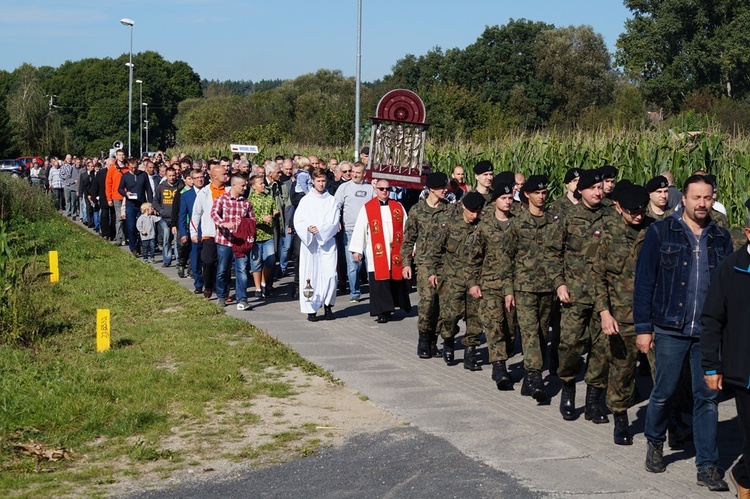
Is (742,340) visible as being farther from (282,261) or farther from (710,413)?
(282,261)

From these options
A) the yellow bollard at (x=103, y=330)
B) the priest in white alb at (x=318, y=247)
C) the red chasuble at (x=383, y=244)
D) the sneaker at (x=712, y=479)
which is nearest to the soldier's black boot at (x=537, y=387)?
the sneaker at (x=712, y=479)

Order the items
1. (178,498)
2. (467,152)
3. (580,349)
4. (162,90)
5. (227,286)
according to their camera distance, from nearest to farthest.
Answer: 1. (178,498)
2. (580,349)
3. (227,286)
4. (467,152)
5. (162,90)

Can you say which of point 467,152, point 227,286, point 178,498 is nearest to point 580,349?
point 178,498

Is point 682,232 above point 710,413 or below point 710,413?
above

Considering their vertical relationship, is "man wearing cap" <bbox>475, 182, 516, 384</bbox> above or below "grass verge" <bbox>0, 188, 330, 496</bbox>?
above

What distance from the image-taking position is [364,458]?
806 cm

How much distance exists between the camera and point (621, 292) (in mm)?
8594

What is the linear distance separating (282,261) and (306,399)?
9418mm

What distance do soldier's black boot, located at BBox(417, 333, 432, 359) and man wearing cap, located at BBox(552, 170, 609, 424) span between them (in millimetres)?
3141

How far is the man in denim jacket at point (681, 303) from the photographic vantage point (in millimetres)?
7242

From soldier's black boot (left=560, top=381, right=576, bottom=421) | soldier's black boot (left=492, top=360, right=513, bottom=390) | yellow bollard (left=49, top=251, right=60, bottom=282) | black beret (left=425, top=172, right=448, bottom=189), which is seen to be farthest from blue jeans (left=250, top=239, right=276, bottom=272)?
soldier's black boot (left=560, top=381, right=576, bottom=421)

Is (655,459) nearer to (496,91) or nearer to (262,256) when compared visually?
(262,256)

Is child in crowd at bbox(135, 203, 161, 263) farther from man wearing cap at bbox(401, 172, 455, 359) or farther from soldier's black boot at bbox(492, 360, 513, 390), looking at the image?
soldier's black boot at bbox(492, 360, 513, 390)

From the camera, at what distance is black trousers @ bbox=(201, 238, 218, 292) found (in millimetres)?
16469
